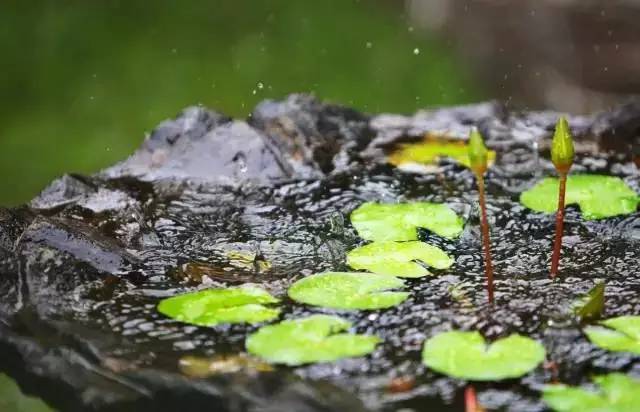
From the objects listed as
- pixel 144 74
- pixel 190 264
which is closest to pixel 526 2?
pixel 144 74

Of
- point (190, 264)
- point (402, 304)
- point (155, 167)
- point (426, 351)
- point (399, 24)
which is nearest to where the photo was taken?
point (426, 351)

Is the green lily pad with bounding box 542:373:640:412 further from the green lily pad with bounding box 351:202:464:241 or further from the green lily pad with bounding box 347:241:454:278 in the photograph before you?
the green lily pad with bounding box 351:202:464:241

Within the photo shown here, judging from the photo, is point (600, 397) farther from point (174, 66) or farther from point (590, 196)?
point (174, 66)

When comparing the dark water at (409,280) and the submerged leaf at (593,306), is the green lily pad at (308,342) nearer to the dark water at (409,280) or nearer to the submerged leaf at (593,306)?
the dark water at (409,280)

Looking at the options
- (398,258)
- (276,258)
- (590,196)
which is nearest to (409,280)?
(398,258)

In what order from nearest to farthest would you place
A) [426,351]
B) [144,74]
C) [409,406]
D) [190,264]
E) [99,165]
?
1. [409,406]
2. [426,351]
3. [190,264]
4. [99,165]
5. [144,74]

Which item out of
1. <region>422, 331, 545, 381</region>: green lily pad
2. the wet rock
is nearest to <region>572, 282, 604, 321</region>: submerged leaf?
<region>422, 331, 545, 381</region>: green lily pad

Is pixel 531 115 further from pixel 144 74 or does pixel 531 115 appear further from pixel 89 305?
pixel 144 74
